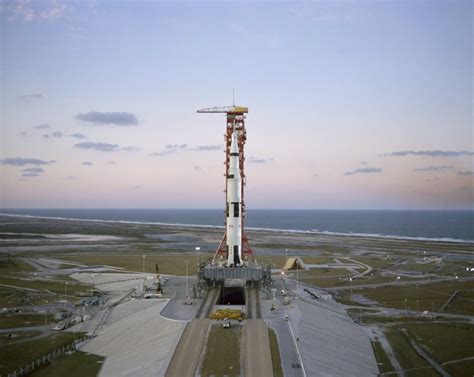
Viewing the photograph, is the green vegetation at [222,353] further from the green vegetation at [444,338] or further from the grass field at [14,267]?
the grass field at [14,267]

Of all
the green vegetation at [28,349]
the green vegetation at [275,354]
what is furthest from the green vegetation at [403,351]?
the green vegetation at [28,349]

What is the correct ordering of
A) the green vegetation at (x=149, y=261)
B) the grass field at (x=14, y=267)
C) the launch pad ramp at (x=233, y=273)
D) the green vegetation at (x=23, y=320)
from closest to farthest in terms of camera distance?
the green vegetation at (x=23, y=320) → the launch pad ramp at (x=233, y=273) → the grass field at (x=14, y=267) → the green vegetation at (x=149, y=261)

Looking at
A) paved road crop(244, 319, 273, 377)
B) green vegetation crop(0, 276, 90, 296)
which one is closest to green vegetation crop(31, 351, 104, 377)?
paved road crop(244, 319, 273, 377)

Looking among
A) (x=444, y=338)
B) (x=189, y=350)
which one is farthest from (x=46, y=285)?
(x=444, y=338)

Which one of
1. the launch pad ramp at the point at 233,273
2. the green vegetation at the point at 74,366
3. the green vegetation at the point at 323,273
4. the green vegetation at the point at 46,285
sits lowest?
the green vegetation at the point at 74,366

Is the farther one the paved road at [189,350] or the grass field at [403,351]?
the grass field at [403,351]

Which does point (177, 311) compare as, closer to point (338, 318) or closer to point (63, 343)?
point (63, 343)
